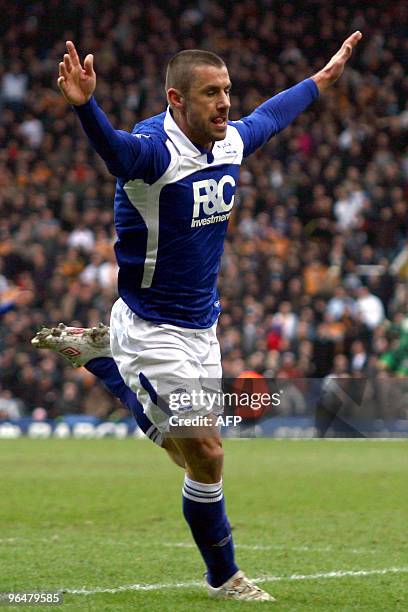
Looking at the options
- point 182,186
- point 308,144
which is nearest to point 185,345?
point 182,186

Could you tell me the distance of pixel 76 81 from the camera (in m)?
5.61

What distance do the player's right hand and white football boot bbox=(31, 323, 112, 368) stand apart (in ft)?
6.56

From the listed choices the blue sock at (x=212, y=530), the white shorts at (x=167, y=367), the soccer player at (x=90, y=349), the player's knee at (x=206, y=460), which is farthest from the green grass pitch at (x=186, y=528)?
the soccer player at (x=90, y=349)

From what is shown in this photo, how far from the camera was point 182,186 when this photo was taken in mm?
6223

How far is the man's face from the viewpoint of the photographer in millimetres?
6230

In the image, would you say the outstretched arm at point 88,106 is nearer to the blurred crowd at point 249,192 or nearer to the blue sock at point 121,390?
the blue sock at point 121,390

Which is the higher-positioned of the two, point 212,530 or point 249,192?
point 249,192

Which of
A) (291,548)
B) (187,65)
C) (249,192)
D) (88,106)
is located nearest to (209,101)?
(187,65)

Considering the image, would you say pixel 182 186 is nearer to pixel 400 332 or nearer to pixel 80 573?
pixel 80 573

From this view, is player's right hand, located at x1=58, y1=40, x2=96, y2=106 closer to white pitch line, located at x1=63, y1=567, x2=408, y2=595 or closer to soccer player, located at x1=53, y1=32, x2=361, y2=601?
soccer player, located at x1=53, y1=32, x2=361, y2=601

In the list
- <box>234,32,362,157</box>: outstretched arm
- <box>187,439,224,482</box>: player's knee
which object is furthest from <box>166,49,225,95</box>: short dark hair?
<box>187,439,224,482</box>: player's knee

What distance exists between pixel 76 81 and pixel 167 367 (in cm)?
156

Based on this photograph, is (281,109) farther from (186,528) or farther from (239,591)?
(186,528)

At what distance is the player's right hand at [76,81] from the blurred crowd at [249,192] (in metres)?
13.5
